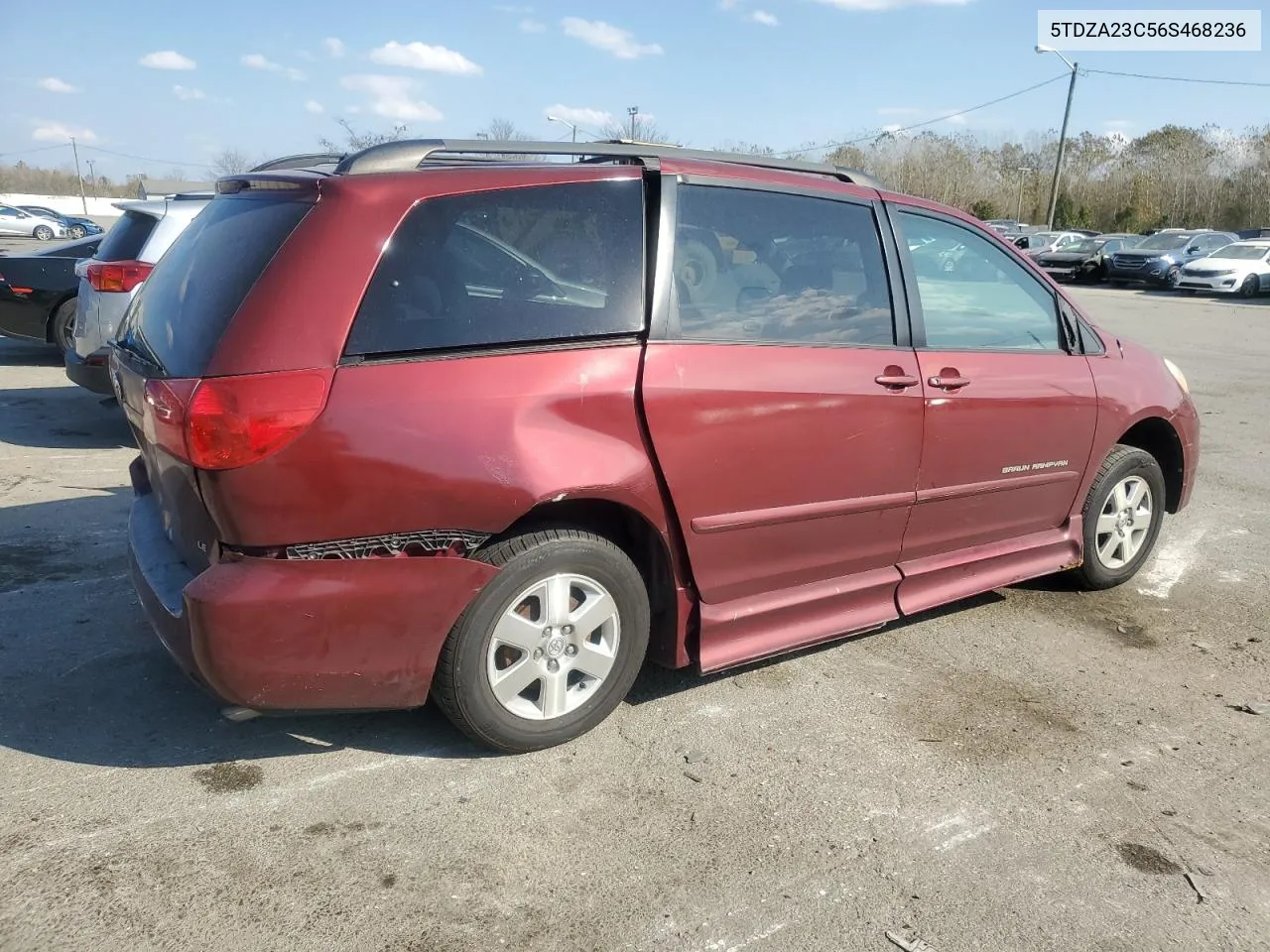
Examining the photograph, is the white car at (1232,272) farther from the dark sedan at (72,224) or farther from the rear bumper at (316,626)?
the dark sedan at (72,224)

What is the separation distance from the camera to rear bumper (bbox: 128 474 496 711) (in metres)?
2.70

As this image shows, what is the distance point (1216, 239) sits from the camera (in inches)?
1337

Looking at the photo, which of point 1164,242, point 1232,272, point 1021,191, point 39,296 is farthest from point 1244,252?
point 1021,191

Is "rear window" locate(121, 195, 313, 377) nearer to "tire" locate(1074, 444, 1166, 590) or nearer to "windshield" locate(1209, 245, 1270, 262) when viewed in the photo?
"tire" locate(1074, 444, 1166, 590)

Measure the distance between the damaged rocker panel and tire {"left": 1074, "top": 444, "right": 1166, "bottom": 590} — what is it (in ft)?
10.2

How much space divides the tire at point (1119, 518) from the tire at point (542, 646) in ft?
8.33

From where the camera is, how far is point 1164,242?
33656mm

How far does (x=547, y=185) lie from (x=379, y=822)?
194 centimetres

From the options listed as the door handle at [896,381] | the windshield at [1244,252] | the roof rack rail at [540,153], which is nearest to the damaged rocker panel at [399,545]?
the roof rack rail at [540,153]

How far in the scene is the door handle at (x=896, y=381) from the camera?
3.65 metres

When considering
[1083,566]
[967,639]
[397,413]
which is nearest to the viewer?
[397,413]

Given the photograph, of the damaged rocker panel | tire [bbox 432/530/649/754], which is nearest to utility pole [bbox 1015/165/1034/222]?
tire [bbox 432/530/649/754]

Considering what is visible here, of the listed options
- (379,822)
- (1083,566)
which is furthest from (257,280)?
(1083,566)

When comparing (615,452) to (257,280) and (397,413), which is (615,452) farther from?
(257,280)
